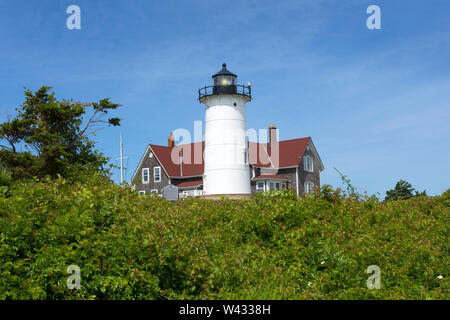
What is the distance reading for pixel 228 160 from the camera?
35812 mm

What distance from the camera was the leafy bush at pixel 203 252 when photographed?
6.91 meters

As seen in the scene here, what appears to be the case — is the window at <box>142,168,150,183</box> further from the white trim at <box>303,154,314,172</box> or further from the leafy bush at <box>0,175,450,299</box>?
the leafy bush at <box>0,175,450,299</box>

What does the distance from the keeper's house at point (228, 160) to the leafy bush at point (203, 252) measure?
23890 mm

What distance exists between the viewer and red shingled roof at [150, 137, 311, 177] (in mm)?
45469

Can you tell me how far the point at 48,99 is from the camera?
28.3 meters

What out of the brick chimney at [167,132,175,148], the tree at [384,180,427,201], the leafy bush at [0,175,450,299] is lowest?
the leafy bush at [0,175,450,299]

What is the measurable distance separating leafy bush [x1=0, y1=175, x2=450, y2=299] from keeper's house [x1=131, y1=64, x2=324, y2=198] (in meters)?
23.9

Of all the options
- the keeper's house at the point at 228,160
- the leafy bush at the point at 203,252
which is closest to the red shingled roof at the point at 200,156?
the keeper's house at the point at 228,160

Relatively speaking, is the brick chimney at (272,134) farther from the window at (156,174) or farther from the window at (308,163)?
the window at (156,174)

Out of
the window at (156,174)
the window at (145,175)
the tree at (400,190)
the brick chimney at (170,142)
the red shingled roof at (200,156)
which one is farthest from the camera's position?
the brick chimney at (170,142)

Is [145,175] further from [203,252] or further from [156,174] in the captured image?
[203,252]

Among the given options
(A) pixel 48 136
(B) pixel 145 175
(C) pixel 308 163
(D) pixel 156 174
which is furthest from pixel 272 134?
(A) pixel 48 136

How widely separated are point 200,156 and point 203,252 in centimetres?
4012

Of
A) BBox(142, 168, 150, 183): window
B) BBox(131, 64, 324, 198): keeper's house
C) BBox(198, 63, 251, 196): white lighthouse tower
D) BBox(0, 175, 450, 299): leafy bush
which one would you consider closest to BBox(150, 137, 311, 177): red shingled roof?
BBox(131, 64, 324, 198): keeper's house
